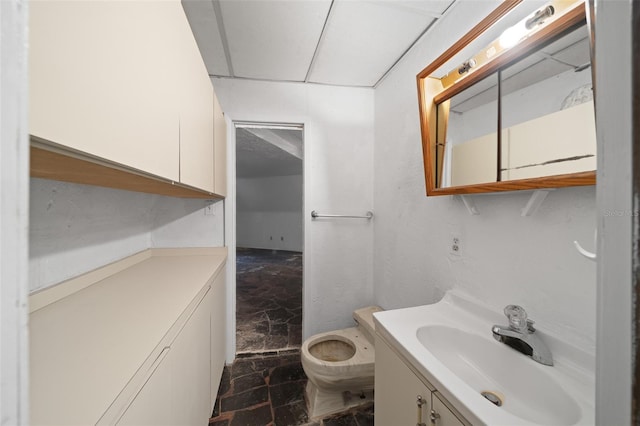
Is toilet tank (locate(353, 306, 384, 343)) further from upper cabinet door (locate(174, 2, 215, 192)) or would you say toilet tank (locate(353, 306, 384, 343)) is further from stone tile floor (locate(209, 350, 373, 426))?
upper cabinet door (locate(174, 2, 215, 192))

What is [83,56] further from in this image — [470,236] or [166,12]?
[470,236]

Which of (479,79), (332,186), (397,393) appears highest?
(479,79)

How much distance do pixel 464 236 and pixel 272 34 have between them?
1566mm

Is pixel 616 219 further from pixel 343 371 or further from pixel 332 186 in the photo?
pixel 332 186

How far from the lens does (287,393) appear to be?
5.09 ft

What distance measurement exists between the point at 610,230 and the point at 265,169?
555cm

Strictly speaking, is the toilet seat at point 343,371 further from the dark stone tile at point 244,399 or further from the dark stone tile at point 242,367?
the dark stone tile at point 242,367

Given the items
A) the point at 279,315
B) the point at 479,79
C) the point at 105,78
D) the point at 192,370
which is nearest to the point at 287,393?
the point at 192,370

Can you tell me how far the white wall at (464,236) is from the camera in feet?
2.40

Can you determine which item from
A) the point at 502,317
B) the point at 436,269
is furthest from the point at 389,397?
the point at 436,269

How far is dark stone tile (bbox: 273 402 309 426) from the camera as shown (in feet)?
4.44

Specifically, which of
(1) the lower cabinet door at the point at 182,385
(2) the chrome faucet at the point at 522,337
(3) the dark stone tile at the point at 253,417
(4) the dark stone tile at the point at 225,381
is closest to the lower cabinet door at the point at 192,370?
(1) the lower cabinet door at the point at 182,385

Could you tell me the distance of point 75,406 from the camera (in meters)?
0.45

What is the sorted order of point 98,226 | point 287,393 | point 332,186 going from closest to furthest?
point 98,226 → point 287,393 → point 332,186
